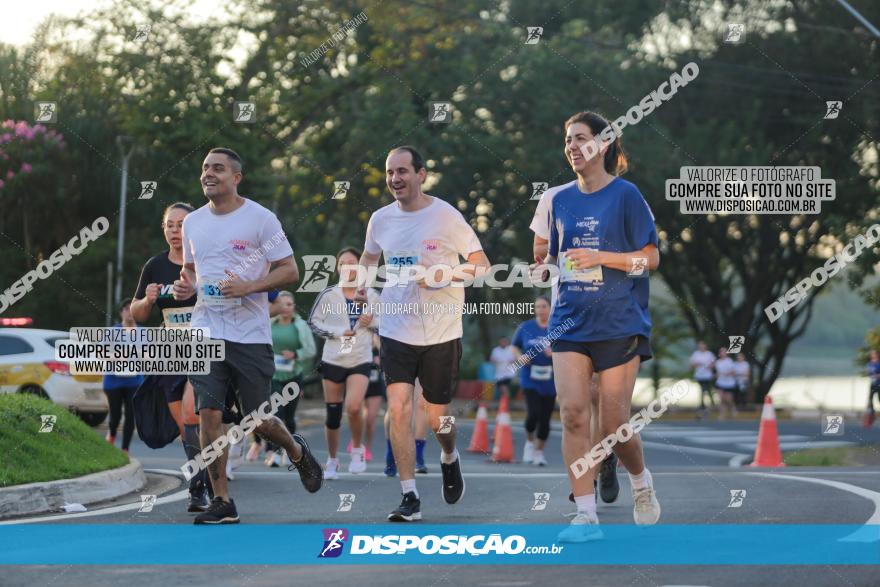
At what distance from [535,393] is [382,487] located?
158 inches

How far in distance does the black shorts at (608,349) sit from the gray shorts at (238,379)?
6.70ft

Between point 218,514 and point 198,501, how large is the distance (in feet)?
3.09

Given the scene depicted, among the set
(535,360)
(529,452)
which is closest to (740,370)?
(529,452)

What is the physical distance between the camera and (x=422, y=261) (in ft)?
31.3

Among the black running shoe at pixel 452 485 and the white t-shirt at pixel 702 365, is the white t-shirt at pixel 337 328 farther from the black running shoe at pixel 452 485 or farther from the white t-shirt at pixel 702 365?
the white t-shirt at pixel 702 365

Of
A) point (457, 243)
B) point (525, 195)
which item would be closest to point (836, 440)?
point (525, 195)

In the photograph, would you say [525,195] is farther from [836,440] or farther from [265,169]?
[836,440]

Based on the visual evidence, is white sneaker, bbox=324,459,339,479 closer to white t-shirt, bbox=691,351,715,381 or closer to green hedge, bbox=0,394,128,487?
green hedge, bbox=0,394,128,487

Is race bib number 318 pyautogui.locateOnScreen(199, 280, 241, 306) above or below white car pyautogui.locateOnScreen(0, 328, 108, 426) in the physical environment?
above

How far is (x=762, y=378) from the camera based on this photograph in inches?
1623

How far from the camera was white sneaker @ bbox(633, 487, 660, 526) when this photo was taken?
843cm

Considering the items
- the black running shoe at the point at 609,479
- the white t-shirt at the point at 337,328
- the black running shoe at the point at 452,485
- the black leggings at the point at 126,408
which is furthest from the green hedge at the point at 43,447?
the black running shoe at the point at 609,479

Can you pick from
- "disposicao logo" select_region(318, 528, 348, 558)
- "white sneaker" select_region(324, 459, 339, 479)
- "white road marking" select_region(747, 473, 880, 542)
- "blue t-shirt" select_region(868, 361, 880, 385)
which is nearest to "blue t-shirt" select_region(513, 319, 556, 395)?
"white sneaker" select_region(324, 459, 339, 479)

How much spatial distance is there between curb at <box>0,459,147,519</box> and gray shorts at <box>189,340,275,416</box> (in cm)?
171
